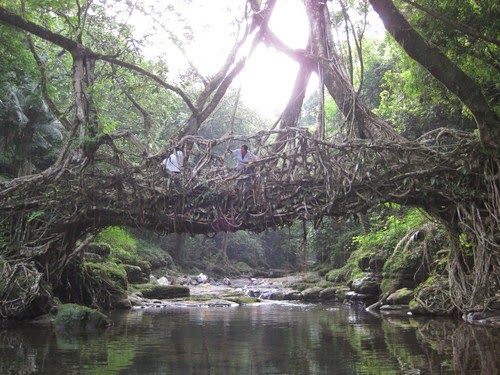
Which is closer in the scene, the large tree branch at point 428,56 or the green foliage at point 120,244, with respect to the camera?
the large tree branch at point 428,56

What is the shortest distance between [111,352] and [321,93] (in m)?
7.07

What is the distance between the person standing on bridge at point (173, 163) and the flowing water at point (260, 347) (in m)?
3.10

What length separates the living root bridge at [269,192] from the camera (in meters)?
10.0

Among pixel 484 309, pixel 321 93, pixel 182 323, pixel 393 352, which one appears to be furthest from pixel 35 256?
pixel 484 309

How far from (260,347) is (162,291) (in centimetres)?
1116

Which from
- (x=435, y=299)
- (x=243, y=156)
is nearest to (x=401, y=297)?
(x=435, y=299)

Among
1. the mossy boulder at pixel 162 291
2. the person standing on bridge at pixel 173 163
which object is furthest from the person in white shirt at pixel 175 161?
the mossy boulder at pixel 162 291

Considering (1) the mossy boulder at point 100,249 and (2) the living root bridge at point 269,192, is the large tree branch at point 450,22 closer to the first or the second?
(2) the living root bridge at point 269,192

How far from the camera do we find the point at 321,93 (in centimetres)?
1191

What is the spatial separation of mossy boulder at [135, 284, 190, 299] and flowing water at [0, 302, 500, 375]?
635 centimetres

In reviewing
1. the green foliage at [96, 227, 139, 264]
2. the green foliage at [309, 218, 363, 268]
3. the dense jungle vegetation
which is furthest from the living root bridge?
the green foliage at [309, 218, 363, 268]

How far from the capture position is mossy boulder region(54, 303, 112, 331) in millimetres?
10281

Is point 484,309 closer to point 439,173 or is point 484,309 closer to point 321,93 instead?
point 439,173

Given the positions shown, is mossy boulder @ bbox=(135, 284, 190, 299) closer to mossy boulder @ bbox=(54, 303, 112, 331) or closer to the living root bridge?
the living root bridge
